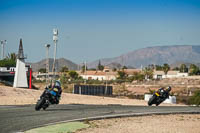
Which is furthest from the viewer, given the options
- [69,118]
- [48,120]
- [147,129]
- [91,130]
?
[69,118]

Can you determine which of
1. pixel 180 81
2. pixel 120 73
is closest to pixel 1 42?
pixel 180 81

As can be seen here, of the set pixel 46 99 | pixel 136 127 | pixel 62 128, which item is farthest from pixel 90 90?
Result: pixel 62 128

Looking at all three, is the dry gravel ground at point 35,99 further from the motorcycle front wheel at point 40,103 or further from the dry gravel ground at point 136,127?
the dry gravel ground at point 136,127

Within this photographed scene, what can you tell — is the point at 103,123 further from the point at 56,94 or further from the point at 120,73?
the point at 120,73

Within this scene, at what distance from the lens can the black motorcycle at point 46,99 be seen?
1814 centimetres

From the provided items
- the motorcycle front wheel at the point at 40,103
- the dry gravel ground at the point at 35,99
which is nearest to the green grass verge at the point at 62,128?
the motorcycle front wheel at the point at 40,103

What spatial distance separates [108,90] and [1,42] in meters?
31.7

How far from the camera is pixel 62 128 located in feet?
42.9

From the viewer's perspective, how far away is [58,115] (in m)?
16.7

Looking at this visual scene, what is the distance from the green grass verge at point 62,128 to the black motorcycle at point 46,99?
3.94 metres

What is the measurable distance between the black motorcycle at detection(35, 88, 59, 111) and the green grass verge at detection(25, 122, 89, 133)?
3941 mm

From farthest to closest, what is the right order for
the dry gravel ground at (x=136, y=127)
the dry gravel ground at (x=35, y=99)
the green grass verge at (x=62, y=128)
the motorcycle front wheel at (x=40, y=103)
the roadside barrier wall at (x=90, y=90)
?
1. the roadside barrier wall at (x=90, y=90)
2. the dry gravel ground at (x=35, y=99)
3. the motorcycle front wheel at (x=40, y=103)
4. the dry gravel ground at (x=136, y=127)
5. the green grass verge at (x=62, y=128)

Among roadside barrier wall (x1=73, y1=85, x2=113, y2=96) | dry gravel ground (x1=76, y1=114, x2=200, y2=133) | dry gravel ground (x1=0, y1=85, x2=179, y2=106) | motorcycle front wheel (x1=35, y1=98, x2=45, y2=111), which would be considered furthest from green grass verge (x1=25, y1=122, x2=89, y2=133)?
roadside barrier wall (x1=73, y1=85, x2=113, y2=96)

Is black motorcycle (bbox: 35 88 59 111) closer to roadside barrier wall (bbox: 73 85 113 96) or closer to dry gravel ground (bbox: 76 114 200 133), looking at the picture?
dry gravel ground (bbox: 76 114 200 133)
